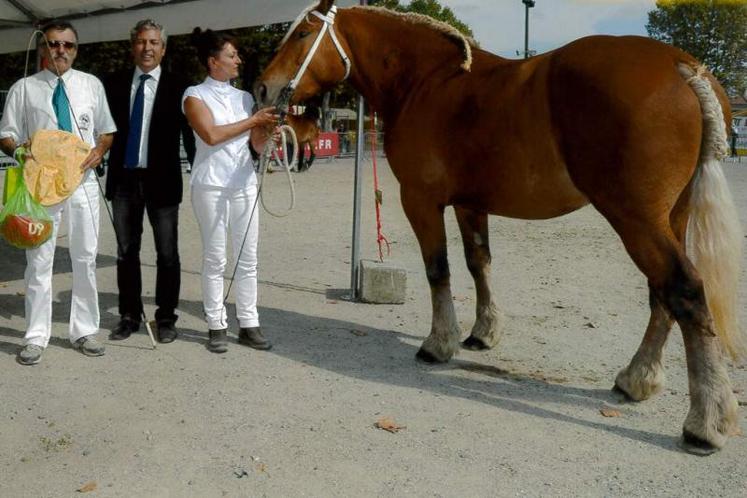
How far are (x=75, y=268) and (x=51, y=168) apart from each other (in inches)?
28.2

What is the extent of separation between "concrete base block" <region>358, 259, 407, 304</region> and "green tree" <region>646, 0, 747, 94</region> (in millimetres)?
54528

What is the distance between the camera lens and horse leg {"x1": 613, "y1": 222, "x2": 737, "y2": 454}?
3.47 metres

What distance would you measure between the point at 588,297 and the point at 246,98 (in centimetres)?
360

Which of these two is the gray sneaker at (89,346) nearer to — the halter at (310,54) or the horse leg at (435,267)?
the halter at (310,54)

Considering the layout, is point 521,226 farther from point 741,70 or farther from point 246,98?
point 741,70

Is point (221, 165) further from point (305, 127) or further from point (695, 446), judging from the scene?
point (695, 446)

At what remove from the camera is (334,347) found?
17.0 ft

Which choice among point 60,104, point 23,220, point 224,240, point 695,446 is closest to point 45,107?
point 60,104

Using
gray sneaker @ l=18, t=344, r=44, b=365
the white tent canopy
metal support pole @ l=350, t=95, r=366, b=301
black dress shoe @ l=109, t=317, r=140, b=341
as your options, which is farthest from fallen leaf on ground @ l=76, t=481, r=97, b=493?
the white tent canopy

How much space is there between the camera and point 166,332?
17.4 ft

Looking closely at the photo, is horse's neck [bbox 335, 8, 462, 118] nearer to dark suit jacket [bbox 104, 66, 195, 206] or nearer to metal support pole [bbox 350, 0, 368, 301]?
dark suit jacket [bbox 104, 66, 195, 206]

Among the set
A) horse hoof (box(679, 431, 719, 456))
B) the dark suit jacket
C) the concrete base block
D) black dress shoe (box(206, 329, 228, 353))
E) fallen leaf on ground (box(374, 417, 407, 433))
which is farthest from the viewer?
the concrete base block

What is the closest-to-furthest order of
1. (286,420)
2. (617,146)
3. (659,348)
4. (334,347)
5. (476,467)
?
(476,467)
(617,146)
(286,420)
(659,348)
(334,347)

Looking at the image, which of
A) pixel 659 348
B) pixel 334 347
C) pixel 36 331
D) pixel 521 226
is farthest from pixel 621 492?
pixel 521 226
